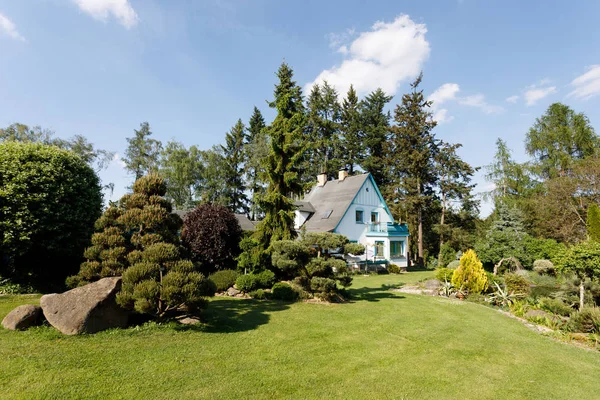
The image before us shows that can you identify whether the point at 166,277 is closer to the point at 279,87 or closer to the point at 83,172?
the point at 83,172

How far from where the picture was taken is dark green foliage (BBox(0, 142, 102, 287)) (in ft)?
29.4

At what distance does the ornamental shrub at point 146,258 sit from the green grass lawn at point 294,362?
2.62ft

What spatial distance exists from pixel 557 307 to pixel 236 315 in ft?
35.5

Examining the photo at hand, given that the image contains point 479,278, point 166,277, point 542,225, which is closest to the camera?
point 166,277

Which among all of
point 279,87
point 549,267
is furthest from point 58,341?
point 279,87

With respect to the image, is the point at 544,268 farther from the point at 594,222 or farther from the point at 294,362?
the point at 294,362

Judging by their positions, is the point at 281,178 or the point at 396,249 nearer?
the point at 281,178

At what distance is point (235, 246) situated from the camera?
48.3 feet

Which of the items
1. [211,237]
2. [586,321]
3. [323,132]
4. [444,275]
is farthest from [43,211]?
[323,132]

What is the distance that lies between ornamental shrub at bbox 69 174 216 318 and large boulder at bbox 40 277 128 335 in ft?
1.41

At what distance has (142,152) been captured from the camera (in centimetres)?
3844

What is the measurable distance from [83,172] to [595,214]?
26867 mm

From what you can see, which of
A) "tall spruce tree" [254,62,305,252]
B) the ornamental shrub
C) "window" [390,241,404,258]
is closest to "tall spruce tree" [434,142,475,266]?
"window" [390,241,404,258]

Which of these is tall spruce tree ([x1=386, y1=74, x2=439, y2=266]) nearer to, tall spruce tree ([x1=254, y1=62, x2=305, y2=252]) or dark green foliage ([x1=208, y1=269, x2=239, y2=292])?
tall spruce tree ([x1=254, y1=62, x2=305, y2=252])
